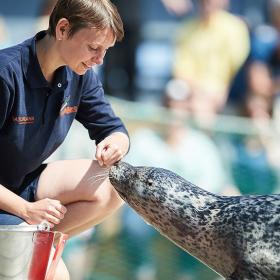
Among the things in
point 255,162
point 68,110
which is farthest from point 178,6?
point 68,110

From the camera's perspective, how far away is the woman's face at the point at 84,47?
4559mm

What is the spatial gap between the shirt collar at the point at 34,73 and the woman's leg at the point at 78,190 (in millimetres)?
472

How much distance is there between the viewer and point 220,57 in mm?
9203

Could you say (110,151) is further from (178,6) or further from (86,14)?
(178,6)

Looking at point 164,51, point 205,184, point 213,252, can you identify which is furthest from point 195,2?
point 213,252

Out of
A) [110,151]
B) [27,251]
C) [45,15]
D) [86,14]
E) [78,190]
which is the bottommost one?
[45,15]

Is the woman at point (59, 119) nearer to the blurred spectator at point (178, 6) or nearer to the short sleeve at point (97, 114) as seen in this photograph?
the short sleeve at point (97, 114)

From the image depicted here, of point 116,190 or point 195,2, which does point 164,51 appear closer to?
point 195,2

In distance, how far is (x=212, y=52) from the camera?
30.0ft

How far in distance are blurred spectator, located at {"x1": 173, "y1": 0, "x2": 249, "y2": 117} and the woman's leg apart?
413cm

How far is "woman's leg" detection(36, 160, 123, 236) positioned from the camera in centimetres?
489

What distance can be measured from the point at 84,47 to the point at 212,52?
4706 millimetres

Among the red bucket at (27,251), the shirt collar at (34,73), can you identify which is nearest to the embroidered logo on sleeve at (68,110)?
the shirt collar at (34,73)

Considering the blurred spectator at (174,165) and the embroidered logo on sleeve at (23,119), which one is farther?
the blurred spectator at (174,165)
